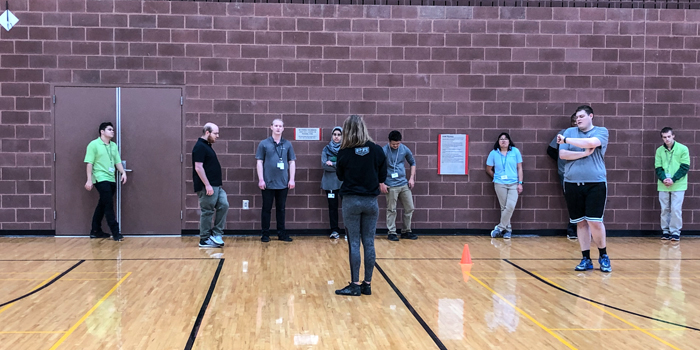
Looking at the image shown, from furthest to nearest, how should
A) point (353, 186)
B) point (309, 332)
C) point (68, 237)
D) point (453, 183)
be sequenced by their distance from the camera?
point (453, 183), point (68, 237), point (353, 186), point (309, 332)

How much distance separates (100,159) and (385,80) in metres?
4.34

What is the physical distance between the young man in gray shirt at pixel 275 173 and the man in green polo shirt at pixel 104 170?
2035 mm

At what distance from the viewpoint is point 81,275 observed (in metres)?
5.71

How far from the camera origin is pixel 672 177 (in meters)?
8.55

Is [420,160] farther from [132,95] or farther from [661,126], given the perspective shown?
[132,95]

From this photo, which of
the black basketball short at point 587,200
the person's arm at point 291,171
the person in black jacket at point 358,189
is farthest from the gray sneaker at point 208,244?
the black basketball short at point 587,200

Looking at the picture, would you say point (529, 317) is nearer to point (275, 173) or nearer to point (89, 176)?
point (275, 173)

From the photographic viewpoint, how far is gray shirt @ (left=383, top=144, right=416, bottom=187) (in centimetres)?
838

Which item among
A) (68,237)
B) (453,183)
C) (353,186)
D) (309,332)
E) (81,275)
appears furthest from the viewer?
(453,183)

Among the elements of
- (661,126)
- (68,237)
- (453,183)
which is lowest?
(68,237)

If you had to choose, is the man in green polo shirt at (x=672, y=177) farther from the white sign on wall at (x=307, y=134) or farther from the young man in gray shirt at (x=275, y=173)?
the young man in gray shirt at (x=275, y=173)

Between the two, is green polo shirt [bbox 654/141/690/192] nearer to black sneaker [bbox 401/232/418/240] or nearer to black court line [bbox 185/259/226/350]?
black sneaker [bbox 401/232/418/240]

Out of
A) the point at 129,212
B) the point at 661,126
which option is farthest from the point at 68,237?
the point at 661,126

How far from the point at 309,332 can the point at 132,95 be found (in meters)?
5.94
